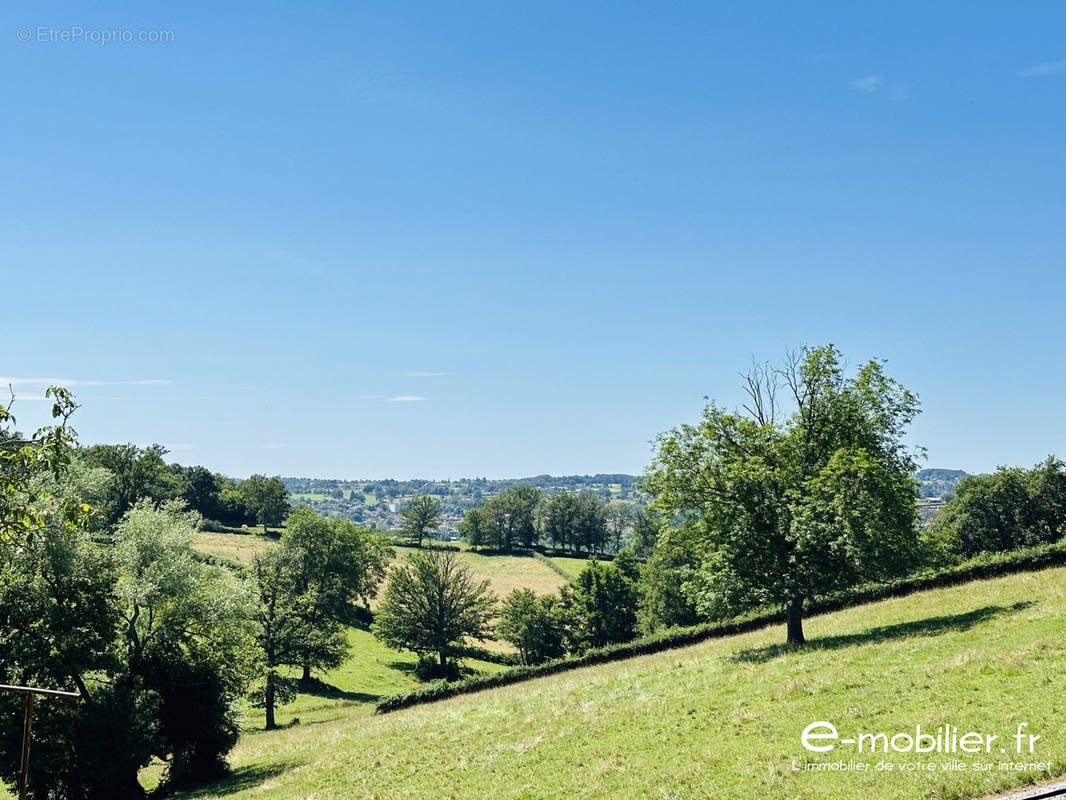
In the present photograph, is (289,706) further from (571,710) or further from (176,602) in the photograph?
(571,710)

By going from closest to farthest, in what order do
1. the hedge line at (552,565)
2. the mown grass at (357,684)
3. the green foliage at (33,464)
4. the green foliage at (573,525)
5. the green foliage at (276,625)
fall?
the green foliage at (33,464), the mown grass at (357,684), the green foliage at (276,625), the hedge line at (552,565), the green foliage at (573,525)

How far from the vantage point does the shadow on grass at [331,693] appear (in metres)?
69.1

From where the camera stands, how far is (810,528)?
107 ft

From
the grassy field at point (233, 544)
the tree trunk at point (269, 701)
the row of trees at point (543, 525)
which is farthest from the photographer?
the row of trees at point (543, 525)

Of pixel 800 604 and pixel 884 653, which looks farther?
pixel 800 604

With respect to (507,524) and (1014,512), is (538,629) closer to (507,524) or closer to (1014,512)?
(1014,512)

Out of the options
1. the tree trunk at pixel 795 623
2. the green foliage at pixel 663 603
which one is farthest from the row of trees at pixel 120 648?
the green foliage at pixel 663 603

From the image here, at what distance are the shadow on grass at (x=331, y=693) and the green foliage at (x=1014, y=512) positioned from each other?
71.9 m

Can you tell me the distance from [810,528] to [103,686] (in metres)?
33.2

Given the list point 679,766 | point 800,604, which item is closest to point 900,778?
point 679,766

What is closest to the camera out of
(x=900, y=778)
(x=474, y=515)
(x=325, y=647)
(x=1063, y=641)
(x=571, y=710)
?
(x=900, y=778)

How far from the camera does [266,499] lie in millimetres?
154625

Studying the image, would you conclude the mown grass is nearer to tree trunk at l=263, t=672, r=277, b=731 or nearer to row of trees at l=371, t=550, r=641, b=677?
tree trunk at l=263, t=672, r=277, b=731

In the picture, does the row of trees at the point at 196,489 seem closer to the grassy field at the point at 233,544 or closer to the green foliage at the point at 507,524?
the grassy field at the point at 233,544
